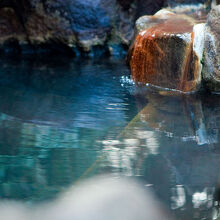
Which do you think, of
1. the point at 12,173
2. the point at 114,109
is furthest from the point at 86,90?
the point at 12,173

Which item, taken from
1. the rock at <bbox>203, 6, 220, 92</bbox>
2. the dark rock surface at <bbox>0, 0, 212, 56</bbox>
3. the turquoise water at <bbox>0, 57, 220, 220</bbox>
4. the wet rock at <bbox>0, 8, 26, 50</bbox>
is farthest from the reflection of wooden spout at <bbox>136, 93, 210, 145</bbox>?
the wet rock at <bbox>0, 8, 26, 50</bbox>

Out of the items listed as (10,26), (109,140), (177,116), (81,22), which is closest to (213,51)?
(177,116)

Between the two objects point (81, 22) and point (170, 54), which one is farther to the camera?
point (81, 22)

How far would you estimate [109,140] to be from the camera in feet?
9.60

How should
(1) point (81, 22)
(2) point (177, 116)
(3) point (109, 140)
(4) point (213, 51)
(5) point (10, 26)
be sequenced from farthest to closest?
(5) point (10, 26) < (1) point (81, 22) < (4) point (213, 51) < (2) point (177, 116) < (3) point (109, 140)

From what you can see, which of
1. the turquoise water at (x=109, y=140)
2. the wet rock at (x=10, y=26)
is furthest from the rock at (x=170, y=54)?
the wet rock at (x=10, y=26)

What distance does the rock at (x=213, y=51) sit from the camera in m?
4.06

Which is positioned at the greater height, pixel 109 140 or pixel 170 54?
pixel 170 54

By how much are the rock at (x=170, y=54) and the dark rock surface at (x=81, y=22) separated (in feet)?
7.59

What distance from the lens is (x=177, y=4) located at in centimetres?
691

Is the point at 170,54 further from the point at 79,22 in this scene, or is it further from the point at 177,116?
the point at 79,22

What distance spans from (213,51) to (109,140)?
187 centimetres

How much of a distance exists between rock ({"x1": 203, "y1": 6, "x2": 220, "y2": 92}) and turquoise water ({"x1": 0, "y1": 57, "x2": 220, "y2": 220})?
0.22 metres

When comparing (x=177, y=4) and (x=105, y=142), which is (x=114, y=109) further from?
(x=177, y=4)
